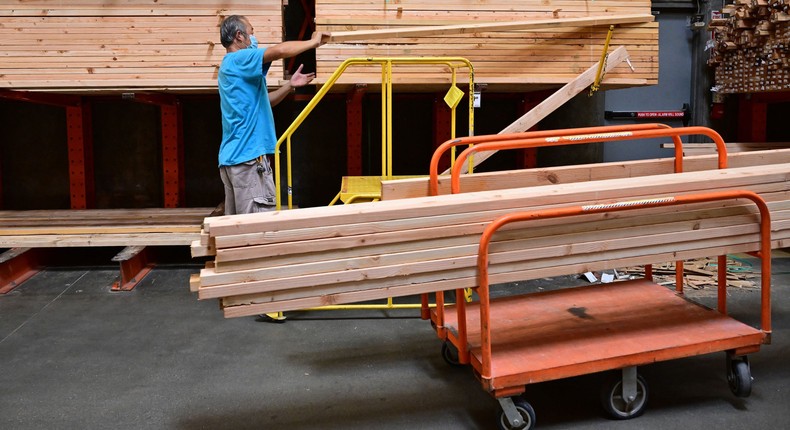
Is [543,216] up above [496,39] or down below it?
below

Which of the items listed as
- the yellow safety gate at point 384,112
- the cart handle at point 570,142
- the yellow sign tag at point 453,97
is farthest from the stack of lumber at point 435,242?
the yellow sign tag at point 453,97

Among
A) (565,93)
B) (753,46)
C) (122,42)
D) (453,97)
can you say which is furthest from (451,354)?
(753,46)

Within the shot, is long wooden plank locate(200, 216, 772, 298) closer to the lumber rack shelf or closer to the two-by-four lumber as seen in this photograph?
the two-by-four lumber

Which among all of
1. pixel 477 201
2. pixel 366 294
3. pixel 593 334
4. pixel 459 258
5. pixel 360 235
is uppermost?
pixel 477 201

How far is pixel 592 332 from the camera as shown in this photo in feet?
12.6

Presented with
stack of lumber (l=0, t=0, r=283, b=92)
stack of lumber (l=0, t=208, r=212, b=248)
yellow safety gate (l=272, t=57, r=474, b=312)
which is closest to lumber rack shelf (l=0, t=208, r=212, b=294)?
stack of lumber (l=0, t=208, r=212, b=248)

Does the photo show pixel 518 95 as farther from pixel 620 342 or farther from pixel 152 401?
pixel 152 401

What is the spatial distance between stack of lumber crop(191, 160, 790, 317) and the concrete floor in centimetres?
95

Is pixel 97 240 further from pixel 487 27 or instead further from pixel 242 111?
pixel 487 27

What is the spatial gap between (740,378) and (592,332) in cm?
88

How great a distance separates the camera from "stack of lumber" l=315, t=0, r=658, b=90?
6.20 meters

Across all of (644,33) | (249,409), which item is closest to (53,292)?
(249,409)

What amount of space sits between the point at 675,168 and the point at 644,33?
120 inches

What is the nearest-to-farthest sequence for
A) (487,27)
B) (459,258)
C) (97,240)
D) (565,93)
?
(459,258)
(487,27)
(565,93)
(97,240)
